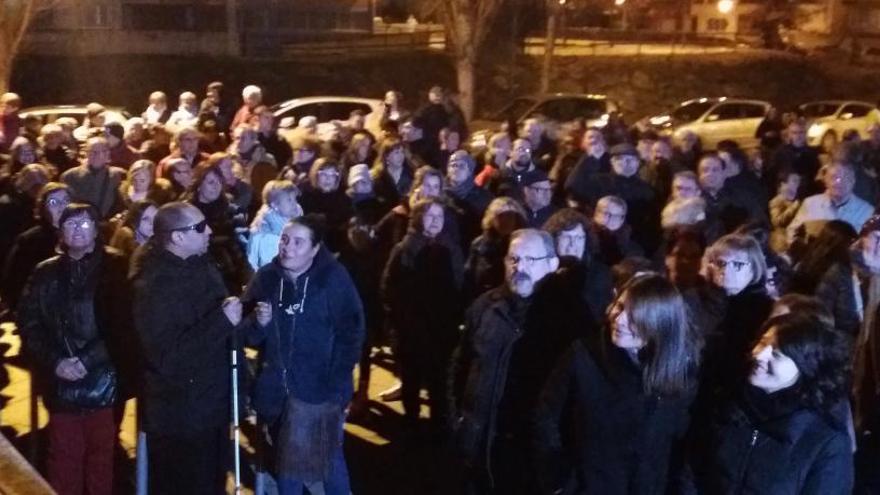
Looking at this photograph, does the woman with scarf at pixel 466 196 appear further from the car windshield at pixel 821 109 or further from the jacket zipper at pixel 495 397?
the car windshield at pixel 821 109

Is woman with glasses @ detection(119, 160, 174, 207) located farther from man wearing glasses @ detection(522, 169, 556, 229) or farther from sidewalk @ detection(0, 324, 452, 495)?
man wearing glasses @ detection(522, 169, 556, 229)

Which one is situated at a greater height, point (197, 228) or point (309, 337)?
point (197, 228)

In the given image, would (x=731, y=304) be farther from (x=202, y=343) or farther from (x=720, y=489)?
(x=202, y=343)

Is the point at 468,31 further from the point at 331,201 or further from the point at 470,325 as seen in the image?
the point at 470,325

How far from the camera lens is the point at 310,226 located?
5.52 meters

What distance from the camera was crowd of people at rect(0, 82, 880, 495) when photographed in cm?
425

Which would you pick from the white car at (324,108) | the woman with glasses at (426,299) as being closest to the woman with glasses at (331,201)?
the woman with glasses at (426,299)

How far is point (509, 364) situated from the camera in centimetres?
517

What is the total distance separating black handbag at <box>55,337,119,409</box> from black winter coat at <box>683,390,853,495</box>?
3.15 meters

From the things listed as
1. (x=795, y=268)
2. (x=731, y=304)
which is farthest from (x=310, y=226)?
(x=795, y=268)

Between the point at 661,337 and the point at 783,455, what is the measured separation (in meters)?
0.63

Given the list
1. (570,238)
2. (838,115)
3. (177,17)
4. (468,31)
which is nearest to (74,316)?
(570,238)

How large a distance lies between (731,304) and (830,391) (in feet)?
5.18

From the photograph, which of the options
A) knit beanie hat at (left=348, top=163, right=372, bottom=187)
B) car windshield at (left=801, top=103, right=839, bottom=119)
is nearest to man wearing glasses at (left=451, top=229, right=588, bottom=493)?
knit beanie hat at (left=348, top=163, right=372, bottom=187)
